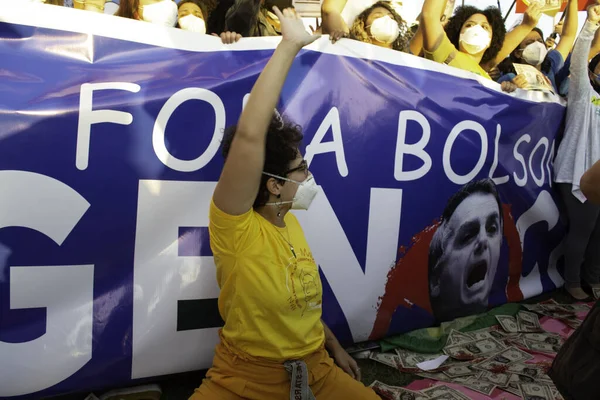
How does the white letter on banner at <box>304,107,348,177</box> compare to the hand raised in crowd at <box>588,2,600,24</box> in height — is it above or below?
below

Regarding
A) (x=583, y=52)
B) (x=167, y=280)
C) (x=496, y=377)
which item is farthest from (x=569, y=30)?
(x=167, y=280)

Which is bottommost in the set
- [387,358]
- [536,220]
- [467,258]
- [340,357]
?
[387,358]

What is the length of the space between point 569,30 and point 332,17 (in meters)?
2.62

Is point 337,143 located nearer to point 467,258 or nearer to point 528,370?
point 467,258

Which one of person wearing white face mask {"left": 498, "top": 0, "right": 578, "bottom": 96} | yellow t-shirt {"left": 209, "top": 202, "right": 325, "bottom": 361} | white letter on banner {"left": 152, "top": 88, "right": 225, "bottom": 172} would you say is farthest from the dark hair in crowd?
person wearing white face mask {"left": 498, "top": 0, "right": 578, "bottom": 96}

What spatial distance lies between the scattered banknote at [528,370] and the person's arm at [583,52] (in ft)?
6.55

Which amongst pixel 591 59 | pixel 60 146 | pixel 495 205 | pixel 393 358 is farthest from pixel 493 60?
pixel 60 146

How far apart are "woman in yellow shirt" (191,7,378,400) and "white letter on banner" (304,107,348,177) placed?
2.37 ft

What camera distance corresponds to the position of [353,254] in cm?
265

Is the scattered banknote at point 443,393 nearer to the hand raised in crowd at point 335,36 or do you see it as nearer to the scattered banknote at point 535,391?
the scattered banknote at point 535,391

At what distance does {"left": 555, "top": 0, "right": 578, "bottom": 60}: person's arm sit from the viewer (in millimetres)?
4383

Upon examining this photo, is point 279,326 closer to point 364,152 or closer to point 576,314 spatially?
point 364,152

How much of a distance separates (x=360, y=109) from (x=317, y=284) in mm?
1207

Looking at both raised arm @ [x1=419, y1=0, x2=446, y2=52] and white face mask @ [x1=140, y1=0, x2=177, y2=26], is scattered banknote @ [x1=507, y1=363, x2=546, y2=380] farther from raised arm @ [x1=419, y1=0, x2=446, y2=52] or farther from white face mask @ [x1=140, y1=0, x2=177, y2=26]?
white face mask @ [x1=140, y1=0, x2=177, y2=26]
